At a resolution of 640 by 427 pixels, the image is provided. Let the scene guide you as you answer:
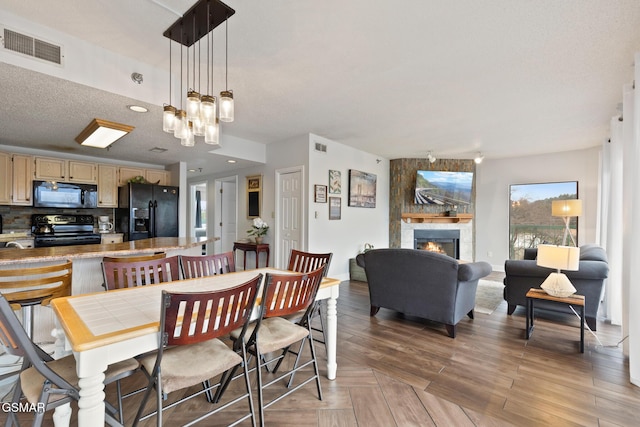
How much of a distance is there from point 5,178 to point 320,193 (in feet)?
Result: 14.9

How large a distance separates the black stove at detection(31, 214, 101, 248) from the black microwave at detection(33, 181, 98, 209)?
27cm

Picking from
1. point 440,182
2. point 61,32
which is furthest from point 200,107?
point 440,182

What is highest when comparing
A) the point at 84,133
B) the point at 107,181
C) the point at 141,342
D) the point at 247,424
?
the point at 84,133

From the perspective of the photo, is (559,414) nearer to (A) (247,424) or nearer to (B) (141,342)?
(A) (247,424)

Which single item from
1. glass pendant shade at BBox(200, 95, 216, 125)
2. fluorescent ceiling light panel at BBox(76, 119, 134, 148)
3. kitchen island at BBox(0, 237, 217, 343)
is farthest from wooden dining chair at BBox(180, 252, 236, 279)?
fluorescent ceiling light panel at BBox(76, 119, 134, 148)

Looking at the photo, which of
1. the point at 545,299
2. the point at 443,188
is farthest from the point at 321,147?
the point at 545,299

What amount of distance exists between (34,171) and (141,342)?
4.79 meters

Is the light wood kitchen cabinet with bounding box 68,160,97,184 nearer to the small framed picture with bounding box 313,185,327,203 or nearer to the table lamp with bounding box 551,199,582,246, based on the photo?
the small framed picture with bounding box 313,185,327,203

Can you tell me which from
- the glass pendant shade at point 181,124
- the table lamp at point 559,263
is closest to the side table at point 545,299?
the table lamp at point 559,263

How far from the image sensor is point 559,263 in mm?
2912

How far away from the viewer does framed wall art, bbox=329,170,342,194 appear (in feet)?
18.2

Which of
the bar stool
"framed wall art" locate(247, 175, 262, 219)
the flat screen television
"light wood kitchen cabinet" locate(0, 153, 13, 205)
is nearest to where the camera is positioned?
the bar stool

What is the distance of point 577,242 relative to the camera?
623 centimetres

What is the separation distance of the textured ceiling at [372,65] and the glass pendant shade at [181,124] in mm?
634
